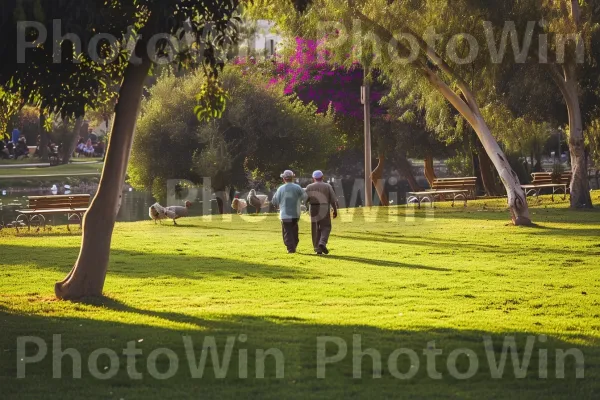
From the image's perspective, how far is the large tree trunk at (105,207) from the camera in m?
15.6

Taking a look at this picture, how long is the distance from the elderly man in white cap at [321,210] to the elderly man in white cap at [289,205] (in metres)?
0.28

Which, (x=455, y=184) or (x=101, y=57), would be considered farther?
(x=455, y=184)

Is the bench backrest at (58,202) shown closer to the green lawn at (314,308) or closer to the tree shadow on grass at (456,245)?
the green lawn at (314,308)

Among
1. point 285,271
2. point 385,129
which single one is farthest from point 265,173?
point 285,271

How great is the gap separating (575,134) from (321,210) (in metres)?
A: 14.5

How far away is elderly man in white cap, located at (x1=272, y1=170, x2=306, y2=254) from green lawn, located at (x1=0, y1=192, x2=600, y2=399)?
1.32 ft

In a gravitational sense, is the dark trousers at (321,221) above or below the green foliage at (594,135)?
below

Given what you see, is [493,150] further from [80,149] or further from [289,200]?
[80,149]

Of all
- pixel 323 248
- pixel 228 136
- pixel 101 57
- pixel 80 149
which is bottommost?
pixel 323 248

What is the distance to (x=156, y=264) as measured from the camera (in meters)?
21.0

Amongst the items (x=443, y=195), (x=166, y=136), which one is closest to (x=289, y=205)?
(x=443, y=195)

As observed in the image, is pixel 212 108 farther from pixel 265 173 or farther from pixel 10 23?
pixel 265 173

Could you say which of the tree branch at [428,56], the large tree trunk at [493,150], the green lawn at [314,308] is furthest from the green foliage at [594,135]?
the green lawn at [314,308]

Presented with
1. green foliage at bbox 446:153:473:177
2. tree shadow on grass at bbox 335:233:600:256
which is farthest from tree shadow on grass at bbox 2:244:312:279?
green foliage at bbox 446:153:473:177
